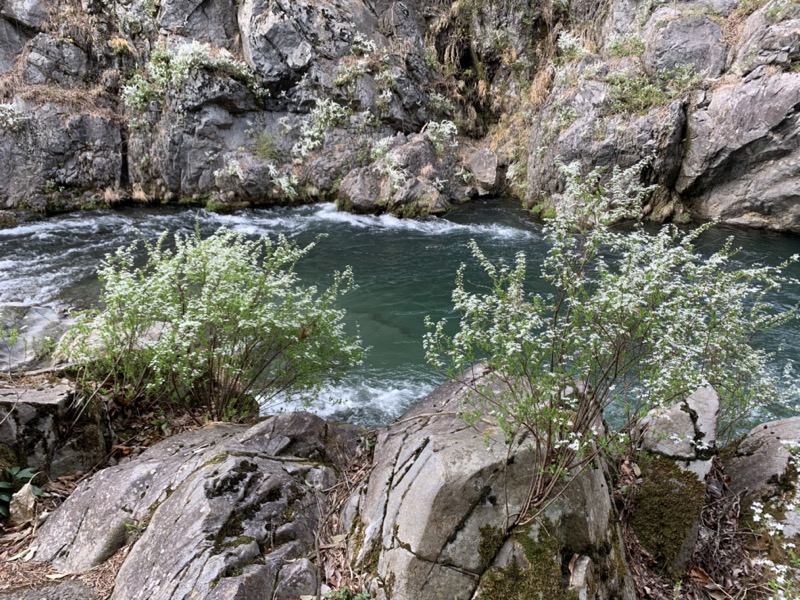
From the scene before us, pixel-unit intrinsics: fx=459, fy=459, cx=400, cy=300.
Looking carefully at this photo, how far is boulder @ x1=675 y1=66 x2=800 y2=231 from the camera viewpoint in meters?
12.7

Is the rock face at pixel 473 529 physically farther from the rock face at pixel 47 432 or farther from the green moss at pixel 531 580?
the rock face at pixel 47 432

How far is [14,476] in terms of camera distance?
3916 mm

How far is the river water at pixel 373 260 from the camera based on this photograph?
7395 millimetres

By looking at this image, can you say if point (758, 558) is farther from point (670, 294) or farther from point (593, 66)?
point (593, 66)

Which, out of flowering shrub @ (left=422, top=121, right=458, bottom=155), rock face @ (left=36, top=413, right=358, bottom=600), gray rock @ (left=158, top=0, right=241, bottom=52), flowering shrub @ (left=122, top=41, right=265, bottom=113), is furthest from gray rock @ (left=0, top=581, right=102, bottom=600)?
gray rock @ (left=158, top=0, right=241, bottom=52)

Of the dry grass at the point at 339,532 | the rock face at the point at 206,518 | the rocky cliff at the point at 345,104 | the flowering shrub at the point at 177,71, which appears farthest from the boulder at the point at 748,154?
the flowering shrub at the point at 177,71

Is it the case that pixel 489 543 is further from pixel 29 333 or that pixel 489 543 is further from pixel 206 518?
pixel 29 333

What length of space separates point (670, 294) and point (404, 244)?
11.3m

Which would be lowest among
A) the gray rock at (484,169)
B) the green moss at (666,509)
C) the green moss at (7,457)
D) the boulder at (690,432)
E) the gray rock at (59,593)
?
the gray rock at (59,593)

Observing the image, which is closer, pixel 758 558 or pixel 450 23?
pixel 758 558

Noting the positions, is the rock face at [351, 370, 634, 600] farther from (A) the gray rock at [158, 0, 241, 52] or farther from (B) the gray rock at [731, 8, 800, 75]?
(A) the gray rock at [158, 0, 241, 52]

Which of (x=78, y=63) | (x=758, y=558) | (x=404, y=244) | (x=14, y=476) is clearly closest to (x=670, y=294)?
(x=758, y=558)

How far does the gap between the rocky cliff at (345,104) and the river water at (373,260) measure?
1.29 m

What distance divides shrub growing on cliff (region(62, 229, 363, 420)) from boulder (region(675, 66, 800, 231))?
13142mm
